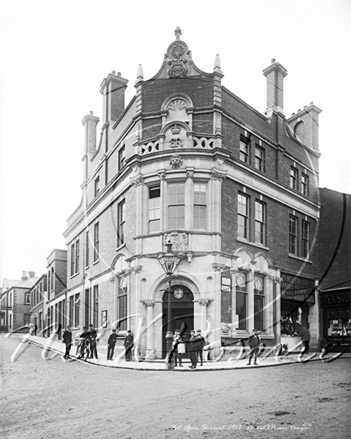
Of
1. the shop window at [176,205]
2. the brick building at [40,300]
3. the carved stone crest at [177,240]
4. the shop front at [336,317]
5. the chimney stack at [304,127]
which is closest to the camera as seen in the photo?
the carved stone crest at [177,240]

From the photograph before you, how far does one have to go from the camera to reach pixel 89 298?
1877cm

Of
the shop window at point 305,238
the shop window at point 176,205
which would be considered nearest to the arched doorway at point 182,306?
the shop window at point 176,205

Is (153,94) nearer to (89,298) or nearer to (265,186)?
(265,186)

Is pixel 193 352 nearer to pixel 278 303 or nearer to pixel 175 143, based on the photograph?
pixel 278 303

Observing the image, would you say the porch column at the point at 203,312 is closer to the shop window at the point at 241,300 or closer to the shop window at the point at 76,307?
the shop window at the point at 241,300

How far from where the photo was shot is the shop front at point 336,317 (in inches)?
1006

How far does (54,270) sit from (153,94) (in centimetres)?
799

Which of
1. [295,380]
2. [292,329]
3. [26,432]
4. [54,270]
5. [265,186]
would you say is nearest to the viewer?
[26,432]

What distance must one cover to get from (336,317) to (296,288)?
131 inches

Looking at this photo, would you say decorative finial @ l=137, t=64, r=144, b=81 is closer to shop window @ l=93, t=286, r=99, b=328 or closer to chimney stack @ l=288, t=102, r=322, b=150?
shop window @ l=93, t=286, r=99, b=328

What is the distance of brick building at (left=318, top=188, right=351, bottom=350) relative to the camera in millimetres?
24781

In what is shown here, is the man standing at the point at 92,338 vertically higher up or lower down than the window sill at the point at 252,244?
lower down

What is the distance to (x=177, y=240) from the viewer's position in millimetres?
19531

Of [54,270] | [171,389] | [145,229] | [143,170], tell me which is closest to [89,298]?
[54,270]
